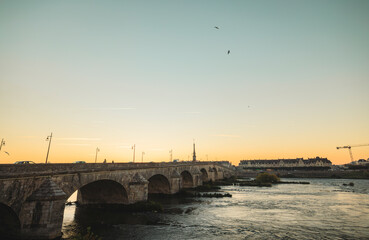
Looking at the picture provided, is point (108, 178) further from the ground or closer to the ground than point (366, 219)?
further from the ground

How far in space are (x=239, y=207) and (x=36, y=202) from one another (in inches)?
982

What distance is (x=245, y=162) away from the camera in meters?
182

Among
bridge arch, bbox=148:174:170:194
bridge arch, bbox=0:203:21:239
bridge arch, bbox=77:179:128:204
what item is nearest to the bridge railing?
bridge arch, bbox=0:203:21:239

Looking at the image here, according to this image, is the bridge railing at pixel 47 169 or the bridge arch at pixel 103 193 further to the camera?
the bridge arch at pixel 103 193

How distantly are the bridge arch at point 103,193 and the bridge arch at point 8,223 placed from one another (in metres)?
12.0

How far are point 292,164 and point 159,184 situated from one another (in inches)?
5768

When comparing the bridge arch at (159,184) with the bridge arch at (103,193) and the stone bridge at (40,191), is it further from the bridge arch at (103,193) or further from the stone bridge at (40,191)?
the stone bridge at (40,191)

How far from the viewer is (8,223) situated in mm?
13977

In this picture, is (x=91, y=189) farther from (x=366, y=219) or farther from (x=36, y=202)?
(x=366, y=219)

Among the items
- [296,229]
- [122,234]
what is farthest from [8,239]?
[296,229]

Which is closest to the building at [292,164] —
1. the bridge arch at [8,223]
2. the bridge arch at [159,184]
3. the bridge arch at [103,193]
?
the bridge arch at [159,184]

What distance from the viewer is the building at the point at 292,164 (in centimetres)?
14676

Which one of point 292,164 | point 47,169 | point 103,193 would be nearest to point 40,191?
point 47,169

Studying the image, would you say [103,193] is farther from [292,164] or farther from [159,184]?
[292,164]
